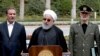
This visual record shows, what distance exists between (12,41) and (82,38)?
1.07 m

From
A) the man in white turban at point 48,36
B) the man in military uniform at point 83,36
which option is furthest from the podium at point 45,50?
the man in military uniform at point 83,36

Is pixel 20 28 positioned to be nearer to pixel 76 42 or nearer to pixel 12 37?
pixel 12 37

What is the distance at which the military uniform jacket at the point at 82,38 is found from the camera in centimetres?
518

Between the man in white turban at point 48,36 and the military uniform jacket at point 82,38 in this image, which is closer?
the man in white turban at point 48,36

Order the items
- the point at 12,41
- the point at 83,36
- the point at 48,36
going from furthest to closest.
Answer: the point at 12,41 < the point at 83,36 < the point at 48,36

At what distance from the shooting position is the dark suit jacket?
5316 millimetres

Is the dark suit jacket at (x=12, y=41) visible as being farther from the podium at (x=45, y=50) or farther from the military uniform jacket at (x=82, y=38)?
the military uniform jacket at (x=82, y=38)

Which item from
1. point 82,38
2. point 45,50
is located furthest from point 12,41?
point 82,38

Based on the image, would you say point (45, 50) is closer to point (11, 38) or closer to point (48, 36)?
point (48, 36)

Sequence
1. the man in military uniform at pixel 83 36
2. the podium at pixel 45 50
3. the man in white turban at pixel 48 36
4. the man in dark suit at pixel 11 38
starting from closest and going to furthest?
1. the podium at pixel 45 50
2. the man in white turban at pixel 48 36
3. the man in military uniform at pixel 83 36
4. the man in dark suit at pixel 11 38

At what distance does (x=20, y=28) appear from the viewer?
5.39 meters

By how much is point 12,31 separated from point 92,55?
1275 mm

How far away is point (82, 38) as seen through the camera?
520 centimetres

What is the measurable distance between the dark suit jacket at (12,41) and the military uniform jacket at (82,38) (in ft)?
2.47
